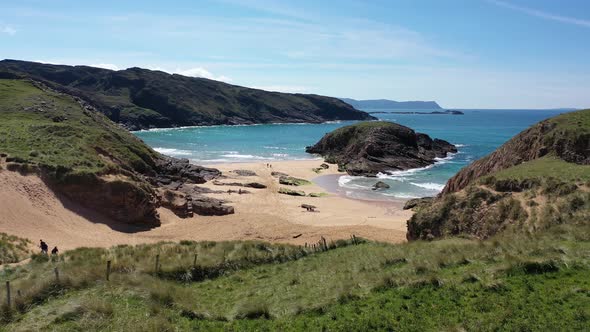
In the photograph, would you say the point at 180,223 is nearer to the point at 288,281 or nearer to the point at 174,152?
the point at 288,281

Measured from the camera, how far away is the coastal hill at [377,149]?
2837 inches

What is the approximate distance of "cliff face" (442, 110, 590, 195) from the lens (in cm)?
2916

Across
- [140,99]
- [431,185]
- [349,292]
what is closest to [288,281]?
[349,292]

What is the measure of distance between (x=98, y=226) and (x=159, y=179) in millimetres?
14462

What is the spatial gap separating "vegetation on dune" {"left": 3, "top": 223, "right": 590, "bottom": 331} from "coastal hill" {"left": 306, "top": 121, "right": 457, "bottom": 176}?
4952cm

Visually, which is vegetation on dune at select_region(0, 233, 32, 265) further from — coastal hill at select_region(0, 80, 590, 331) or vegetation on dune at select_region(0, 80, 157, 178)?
vegetation on dune at select_region(0, 80, 157, 178)

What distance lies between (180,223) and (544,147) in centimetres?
2815

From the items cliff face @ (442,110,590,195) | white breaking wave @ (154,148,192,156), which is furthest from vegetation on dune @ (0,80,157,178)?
cliff face @ (442,110,590,195)

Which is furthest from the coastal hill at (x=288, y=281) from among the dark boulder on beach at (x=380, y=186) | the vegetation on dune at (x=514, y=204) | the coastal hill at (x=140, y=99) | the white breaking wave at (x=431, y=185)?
the coastal hill at (x=140, y=99)

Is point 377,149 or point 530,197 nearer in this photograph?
point 530,197

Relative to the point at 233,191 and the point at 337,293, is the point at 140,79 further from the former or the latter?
the point at 337,293

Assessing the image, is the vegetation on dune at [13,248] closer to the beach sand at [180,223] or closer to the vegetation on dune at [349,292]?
the beach sand at [180,223]

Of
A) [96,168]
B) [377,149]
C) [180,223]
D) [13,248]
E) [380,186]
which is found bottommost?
[180,223]

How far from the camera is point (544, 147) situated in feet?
102
